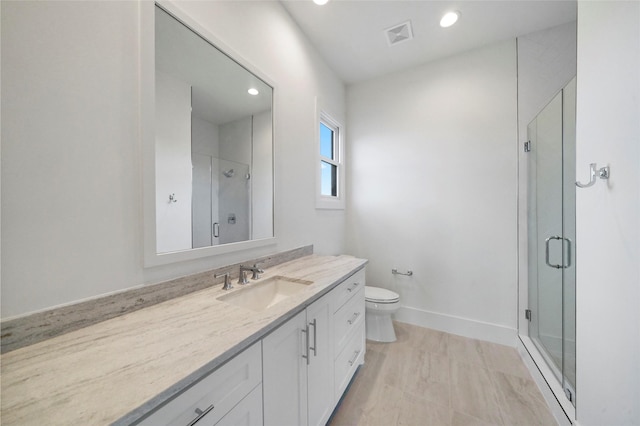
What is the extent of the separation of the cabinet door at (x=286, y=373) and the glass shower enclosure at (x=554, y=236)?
1.61 m

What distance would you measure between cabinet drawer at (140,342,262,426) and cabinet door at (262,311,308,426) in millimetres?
59

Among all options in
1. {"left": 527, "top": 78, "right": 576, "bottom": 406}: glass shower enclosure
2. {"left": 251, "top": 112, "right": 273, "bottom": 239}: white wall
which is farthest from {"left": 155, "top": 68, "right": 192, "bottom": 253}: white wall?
{"left": 527, "top": 78, "right": 576, "bottom": 406}: glass shower enclosure

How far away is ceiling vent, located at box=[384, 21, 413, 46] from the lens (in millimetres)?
1896

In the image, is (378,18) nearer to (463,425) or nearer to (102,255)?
(102,255)

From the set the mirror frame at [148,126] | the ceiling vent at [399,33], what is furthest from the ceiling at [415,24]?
the mirror frame at [148,126]

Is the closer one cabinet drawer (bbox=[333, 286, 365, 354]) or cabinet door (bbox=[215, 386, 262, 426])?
cabinet door (bbox=[215, 386, 262, 426])

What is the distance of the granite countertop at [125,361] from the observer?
45cm

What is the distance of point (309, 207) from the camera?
6.78 ft

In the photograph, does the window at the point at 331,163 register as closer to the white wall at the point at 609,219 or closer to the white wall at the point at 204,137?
the white wall at the point at 204,137

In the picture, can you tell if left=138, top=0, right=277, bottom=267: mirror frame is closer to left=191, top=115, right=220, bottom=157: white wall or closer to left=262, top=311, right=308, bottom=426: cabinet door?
left=191, top=115, right=220, bottom=157: white wall

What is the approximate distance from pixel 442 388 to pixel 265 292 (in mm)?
Answer: 1436

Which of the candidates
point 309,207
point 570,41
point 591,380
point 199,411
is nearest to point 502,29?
point 570,41

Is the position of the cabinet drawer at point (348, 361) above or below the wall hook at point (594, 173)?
below

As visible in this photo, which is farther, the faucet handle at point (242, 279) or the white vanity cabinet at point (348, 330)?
the white vanity cabinet at point (348, 330)
